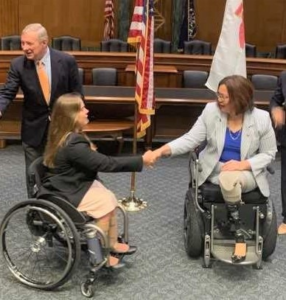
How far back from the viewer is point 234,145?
10.3 ft

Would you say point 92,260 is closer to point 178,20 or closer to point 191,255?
point 191,255

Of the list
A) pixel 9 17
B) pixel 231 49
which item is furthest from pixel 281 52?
pixel 9 17

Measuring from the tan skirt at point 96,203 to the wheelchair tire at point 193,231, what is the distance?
1.97 feet

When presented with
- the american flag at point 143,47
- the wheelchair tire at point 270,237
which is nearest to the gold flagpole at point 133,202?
the american flag at point 143,47

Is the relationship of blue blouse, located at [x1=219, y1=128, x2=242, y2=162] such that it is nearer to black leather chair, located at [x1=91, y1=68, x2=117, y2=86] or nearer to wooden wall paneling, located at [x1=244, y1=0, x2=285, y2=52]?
black leather chair, located at [x1=91, y1=68, x2=117, y2=86]

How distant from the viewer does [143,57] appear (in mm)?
4121

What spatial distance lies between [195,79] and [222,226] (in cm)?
333

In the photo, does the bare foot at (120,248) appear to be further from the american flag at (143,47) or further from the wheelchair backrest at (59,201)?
the american flag at (143,47)

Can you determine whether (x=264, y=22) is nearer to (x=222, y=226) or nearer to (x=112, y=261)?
(x=222, y=226)

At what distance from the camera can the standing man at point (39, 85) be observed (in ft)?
11.3

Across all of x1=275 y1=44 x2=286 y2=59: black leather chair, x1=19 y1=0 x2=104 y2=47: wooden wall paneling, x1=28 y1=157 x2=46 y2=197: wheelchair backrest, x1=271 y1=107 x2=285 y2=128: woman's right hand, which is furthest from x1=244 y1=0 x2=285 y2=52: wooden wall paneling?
x1=28 y1=157 x2=46 y2=197: wheelchair backrest

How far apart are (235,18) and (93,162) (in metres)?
2.31

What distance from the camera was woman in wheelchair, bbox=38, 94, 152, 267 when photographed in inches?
106

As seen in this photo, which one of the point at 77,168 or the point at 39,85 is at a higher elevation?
the point at 39,85
